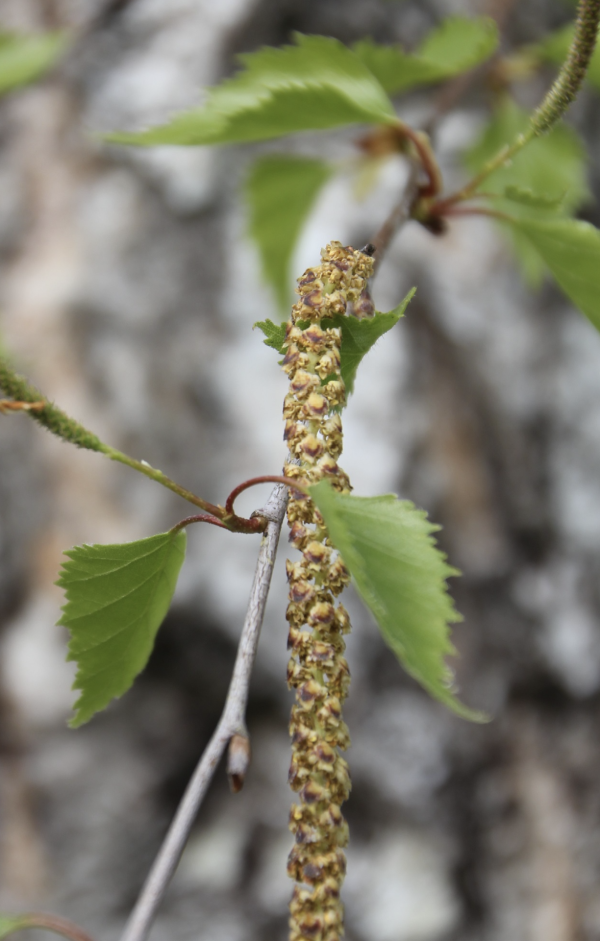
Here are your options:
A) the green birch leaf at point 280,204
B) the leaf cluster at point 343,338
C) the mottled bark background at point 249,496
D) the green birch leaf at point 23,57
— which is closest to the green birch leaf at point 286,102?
the leaf cluster at point 343,338

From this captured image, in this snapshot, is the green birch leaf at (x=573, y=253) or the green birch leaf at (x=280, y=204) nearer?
the green birch leaf at (x=573, y=253)

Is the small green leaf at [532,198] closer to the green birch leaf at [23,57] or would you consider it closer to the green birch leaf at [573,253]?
the green birch leaf at [573,253]

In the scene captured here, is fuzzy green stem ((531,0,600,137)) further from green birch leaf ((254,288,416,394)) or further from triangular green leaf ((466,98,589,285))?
triangular green leaf ((466,98,589,285))

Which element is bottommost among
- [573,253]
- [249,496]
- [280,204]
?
[573,253]

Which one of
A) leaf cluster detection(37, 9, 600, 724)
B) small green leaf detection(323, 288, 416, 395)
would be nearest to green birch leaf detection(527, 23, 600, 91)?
leaf cluster detection(37, 9, 600, 724)

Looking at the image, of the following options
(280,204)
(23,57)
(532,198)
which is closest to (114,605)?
(532,198)

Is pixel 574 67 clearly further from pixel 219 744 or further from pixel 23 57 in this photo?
pixel 23 57
